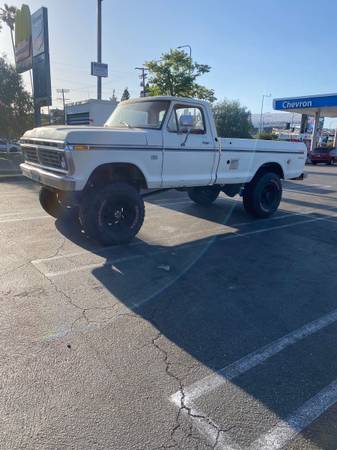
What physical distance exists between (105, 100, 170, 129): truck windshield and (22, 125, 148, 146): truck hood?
48 centimetres

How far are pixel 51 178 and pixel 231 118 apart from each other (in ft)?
117

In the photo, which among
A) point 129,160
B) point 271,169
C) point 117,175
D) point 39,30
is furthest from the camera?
point 39,30

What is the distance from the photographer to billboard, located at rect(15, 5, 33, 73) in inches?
591

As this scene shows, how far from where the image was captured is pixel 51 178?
5332mm

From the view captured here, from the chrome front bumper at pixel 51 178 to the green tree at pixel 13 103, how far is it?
14578 millimetres

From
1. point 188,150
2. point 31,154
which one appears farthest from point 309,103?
point 31,154

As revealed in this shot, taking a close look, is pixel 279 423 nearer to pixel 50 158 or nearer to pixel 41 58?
pixel 50 158

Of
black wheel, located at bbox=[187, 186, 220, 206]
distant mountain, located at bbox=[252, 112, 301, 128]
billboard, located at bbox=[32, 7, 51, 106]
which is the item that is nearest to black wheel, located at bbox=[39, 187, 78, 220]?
black wheel, located at bbox=[187, 186, 220, 206]

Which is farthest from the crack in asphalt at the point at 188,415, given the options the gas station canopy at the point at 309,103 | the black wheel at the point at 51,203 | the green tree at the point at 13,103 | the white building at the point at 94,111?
the gas station canopy at the point at 309,103

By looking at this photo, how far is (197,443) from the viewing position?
2.19 meters

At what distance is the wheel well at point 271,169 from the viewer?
8.05 m

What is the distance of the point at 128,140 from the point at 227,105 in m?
36.9

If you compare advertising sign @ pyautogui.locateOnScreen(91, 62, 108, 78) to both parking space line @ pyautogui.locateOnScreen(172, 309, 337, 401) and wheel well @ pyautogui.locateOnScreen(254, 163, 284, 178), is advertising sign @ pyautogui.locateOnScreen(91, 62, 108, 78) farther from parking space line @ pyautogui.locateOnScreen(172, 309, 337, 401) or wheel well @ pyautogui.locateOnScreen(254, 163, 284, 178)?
parking space line @ pyautogui.locateOnScreen(172, 309, 337, 401)

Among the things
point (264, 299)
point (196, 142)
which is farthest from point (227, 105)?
point (264, 299)
